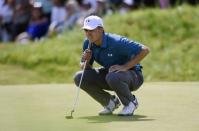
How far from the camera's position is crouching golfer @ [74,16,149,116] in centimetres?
977

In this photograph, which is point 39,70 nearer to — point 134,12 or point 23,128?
point 134,12

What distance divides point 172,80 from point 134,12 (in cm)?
366

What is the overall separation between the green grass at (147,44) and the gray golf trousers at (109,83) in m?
6.52

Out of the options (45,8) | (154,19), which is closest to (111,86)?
(154,19)

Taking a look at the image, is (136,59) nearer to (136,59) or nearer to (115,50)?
(136,59)

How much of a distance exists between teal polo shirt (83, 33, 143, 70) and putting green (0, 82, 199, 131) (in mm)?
711

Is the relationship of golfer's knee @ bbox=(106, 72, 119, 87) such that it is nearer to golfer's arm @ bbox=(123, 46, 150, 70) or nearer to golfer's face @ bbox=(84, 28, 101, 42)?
golfer's arm @ bbox=(123, 46, 150, 70)

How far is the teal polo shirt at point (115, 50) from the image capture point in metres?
9.83

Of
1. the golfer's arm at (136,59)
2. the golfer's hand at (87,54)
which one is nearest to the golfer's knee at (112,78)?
the golfer's arm at (136,59)

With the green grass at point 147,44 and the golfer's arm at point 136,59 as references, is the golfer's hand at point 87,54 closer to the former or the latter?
the golfer's arm at point 136,59

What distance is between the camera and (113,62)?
32.7ft

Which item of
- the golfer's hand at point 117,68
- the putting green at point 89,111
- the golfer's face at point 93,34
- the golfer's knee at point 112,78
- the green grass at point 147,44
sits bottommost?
the green grass at point 147,44

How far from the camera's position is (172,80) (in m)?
16.7

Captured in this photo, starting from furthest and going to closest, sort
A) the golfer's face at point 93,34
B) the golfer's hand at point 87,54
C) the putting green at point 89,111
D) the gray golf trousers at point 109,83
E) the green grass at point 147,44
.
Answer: the green grass at point 147,44, the golfer's hand at point 87,54, the gray golf trousers at point 109,83, the golfer's face at point 93,34, the putting green at point 89,111
